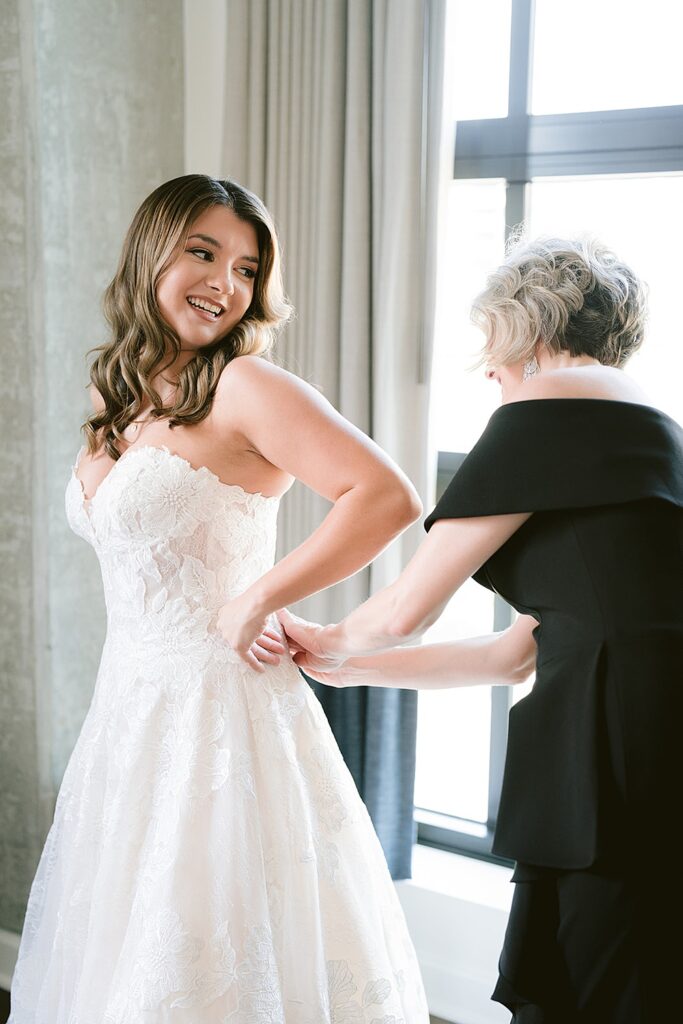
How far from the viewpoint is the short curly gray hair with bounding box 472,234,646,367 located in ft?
4.82

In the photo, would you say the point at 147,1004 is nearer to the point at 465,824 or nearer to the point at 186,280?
the point at 186,280

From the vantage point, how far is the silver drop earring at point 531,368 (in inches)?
59.6

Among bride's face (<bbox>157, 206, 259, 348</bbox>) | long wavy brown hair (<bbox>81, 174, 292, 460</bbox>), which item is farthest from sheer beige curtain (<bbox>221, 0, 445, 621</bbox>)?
bride's face (<bbox>157, 206, 259, 348</bbox>)

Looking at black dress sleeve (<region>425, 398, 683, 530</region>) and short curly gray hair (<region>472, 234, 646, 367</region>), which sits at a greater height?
short curly gray hair (<region>472, 234, 646, 367</region>)

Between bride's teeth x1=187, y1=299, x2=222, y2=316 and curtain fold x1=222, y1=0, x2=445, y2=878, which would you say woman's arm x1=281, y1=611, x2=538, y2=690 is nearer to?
bride's teeth x1=187, y1=299, x2=222, y2=316

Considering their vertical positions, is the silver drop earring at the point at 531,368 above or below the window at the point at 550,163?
below

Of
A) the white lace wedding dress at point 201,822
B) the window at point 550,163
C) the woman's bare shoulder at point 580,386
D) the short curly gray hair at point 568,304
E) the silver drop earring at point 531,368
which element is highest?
the window at point 550,163

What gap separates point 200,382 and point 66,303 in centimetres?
104

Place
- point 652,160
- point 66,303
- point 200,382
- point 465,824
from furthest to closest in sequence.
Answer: point 465,824 < point 66,303 < point 652,160 < point 200,382

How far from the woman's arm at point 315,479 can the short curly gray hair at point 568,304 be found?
0.29 metres

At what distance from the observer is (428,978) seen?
276cm

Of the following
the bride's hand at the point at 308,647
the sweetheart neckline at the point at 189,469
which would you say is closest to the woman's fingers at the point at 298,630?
the bride's hand at the point at 308,647

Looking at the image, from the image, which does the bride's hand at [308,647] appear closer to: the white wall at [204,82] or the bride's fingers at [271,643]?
the bride's fingers at [271,643]

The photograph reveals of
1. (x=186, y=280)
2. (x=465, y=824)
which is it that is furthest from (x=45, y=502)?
(x=465, y=824)
